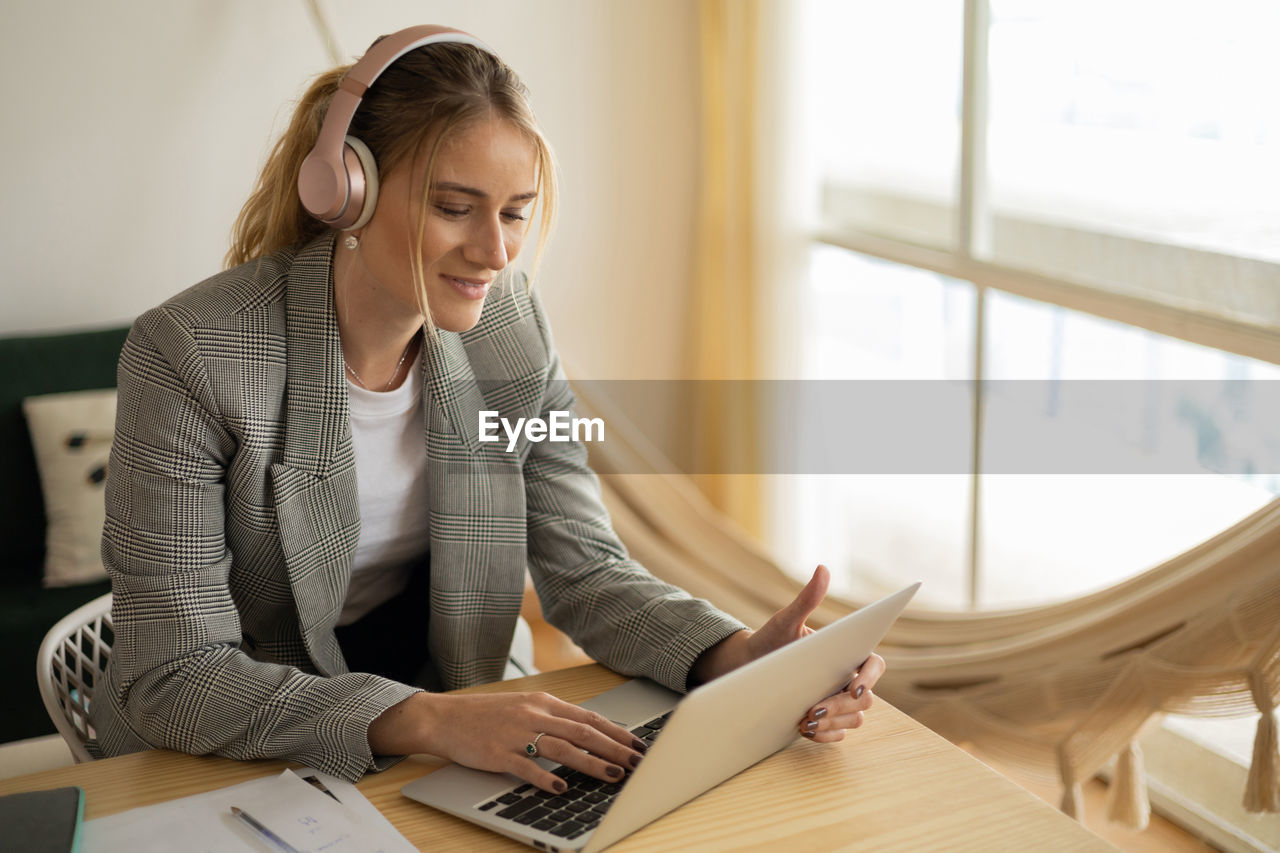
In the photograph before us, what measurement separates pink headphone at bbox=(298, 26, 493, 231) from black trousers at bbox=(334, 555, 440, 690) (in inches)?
16.3

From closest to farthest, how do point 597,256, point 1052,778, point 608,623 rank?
point 608,623
point 1052,778
point 597,256

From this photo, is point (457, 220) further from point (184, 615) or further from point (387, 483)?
point (184, 615)

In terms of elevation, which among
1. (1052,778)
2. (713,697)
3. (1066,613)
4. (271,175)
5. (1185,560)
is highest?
(271,175)

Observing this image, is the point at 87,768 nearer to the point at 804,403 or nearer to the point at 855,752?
the point at 855,752

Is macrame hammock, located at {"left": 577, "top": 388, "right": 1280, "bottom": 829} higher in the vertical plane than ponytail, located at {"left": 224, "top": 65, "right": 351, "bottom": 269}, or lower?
lower

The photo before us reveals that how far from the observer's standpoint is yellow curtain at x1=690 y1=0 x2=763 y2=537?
2.77 meters

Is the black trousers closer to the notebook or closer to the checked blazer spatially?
the checked blazer

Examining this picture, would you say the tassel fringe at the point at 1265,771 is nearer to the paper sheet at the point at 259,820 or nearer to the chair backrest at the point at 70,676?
the paper sheet at the point at 259,820

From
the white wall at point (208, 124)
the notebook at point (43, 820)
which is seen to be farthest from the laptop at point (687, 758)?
the white wall at point (208, 124)

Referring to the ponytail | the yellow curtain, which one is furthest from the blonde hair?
the yellow curtain

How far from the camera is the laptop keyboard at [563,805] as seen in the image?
0.83 meters

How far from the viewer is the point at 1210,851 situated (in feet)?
6.30

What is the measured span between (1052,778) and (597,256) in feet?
6.03

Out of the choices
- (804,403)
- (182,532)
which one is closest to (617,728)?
(182,532)
